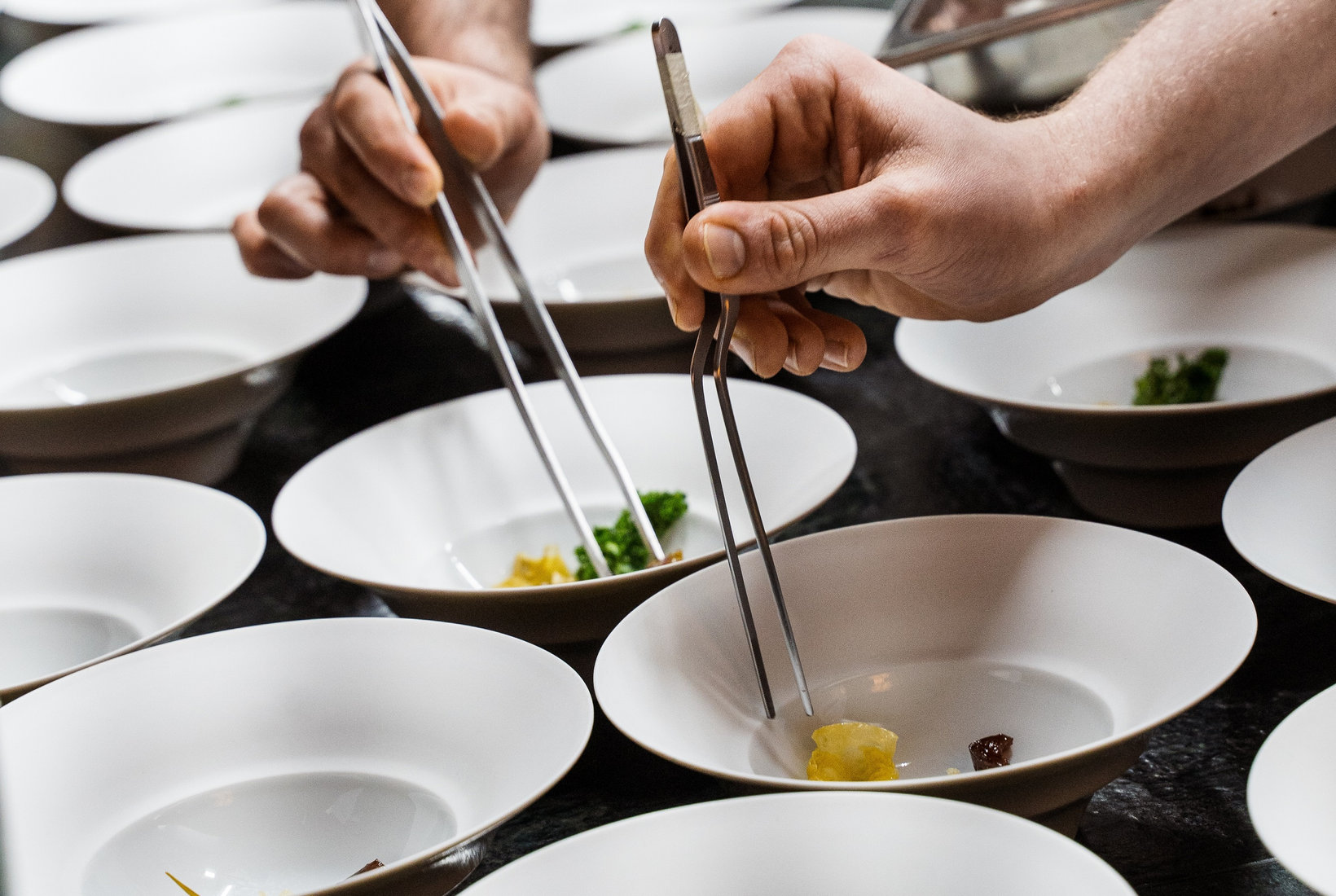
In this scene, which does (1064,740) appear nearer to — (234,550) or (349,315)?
(234,550)

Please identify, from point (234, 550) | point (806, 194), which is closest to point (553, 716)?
point (234, 550)

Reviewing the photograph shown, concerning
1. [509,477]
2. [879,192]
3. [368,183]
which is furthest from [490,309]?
[879,192]

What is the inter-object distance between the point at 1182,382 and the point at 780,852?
64 cm

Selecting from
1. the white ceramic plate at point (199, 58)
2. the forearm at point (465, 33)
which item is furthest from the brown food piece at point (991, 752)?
the white ceramic plate at point (199, 58)

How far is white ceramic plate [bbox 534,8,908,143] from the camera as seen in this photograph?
183 cm

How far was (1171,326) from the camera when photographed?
1102 mm

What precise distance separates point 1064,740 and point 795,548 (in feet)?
0.60

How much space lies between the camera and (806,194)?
0.86 meters

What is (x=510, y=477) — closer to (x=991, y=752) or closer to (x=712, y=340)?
(x=712, y=340)

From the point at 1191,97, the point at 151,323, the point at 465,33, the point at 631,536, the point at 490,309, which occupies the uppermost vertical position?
the point at 1191,97

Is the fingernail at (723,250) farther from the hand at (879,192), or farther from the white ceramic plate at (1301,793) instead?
the white ceramic plate at (1301,793)

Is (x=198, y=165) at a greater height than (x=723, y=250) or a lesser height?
lesser

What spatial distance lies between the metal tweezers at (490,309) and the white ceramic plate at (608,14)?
1.23m

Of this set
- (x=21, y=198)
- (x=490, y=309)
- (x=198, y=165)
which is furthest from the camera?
(x=198, y=165)
